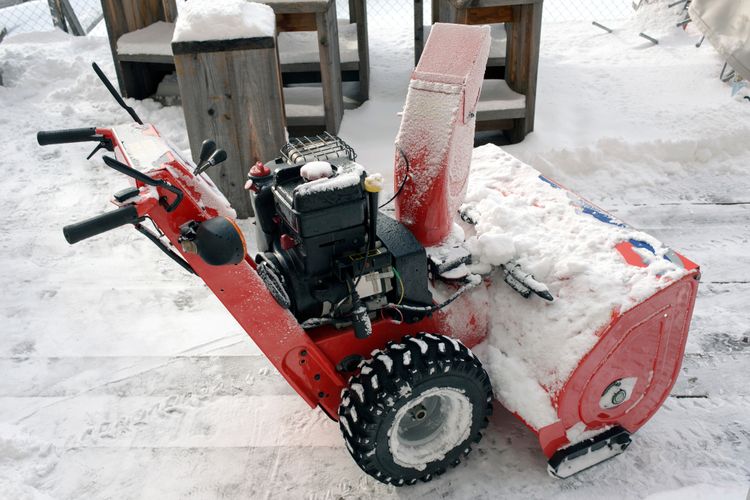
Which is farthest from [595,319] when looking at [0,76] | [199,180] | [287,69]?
[0,76]

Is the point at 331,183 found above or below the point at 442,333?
above

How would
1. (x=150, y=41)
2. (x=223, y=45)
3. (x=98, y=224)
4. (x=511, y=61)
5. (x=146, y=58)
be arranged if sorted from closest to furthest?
(x=98, y=224), (x=223, y=45), (x=511, y=61), (x=146, y=58), (x=150, y=41)

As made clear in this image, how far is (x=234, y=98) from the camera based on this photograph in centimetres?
402

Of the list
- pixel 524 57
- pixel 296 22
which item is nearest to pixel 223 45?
pixel 296 22

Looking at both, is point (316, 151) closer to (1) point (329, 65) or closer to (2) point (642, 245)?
(2) point (642, 245)

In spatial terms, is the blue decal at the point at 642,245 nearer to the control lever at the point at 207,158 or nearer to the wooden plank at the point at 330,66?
the control lever at the point at 207,158

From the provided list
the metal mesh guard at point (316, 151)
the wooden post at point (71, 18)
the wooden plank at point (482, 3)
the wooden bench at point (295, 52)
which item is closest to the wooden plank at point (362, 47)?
the wooden bench at point (295, 52)

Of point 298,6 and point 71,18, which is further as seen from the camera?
point 71,18

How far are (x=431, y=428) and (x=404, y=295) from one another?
55cm

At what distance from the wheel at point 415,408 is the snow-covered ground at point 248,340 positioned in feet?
0.54

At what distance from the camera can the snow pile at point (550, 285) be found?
2.39 metres

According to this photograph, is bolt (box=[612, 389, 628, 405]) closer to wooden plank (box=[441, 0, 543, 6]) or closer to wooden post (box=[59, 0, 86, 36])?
wooden plank (box=[441, 0, 543, 6])

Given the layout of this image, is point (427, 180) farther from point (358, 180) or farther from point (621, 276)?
point (621, 276)

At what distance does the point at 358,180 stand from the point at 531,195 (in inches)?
42.5
